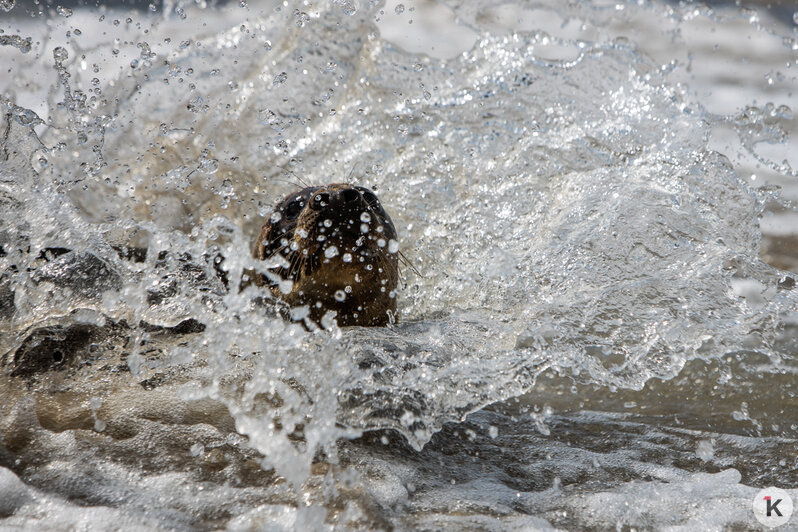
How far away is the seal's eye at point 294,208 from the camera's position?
3.35 metres

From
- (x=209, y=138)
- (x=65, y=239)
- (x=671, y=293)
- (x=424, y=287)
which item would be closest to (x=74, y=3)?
(x=209, y=138)

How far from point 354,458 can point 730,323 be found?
1.98m

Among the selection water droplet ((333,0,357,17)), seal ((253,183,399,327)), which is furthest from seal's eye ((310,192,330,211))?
water droplet ((333,0,357,17))

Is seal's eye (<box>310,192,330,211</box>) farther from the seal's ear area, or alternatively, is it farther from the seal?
the seal's ear area

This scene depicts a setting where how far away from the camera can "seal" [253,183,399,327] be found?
2.97 metres

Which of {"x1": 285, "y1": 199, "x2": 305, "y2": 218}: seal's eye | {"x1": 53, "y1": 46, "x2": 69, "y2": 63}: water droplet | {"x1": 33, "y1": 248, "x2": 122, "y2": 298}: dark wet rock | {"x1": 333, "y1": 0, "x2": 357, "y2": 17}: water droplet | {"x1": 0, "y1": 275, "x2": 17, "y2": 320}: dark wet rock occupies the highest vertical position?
{"x1": 333, "y1": 0, "x2": 357, "y2": 17}: water droplet

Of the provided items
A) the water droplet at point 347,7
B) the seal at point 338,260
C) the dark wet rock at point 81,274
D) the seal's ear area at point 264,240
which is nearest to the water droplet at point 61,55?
the dark wet rock at point 81,274

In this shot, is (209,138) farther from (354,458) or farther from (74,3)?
(354,458)

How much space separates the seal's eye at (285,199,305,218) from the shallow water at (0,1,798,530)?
13.8 inches

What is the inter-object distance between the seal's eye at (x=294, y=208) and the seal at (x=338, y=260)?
0.10 metres

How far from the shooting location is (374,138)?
186 inches

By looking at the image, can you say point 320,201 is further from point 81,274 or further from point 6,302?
point 6,302

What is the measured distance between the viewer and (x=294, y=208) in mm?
3387

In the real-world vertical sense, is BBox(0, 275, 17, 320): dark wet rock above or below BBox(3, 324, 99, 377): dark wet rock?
above
